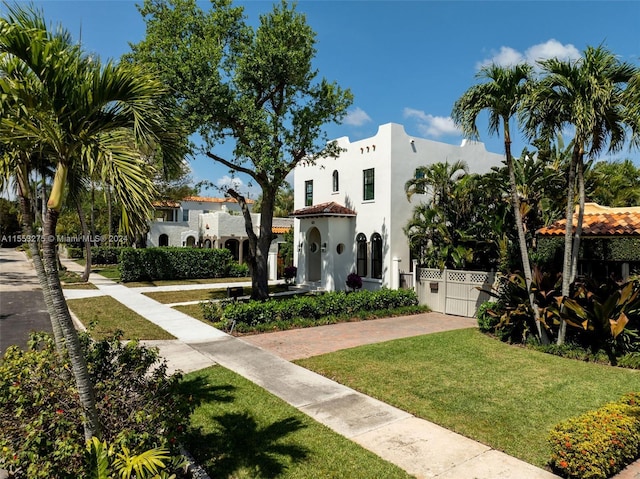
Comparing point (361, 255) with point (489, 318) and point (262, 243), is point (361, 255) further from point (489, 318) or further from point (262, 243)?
point (489, 318)

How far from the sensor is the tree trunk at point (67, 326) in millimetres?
3906

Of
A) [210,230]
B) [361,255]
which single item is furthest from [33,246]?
[210,230]

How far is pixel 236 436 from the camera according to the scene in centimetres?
597

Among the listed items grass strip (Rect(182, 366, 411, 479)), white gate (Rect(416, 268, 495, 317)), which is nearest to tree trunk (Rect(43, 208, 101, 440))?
grass strip (Rect(182, 366, 411, 479))

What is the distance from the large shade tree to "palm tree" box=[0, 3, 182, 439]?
33.9ft

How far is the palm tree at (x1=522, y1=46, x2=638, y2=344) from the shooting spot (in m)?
9.52

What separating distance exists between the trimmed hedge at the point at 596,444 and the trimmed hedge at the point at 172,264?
26094mm

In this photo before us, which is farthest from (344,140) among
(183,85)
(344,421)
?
(344,421)

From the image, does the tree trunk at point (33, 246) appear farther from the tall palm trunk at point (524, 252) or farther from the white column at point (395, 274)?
the white column at point (395, 274)

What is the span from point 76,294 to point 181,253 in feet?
28.2

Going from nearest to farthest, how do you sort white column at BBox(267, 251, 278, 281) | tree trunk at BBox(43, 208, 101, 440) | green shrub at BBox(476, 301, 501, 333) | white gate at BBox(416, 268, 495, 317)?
tree trunk at BBox(43, 208, 101, 440) → green shrub at BBox(476, 301, 501, 333) → white gate at BBox(416, 268, 495, 317) → white column at BBox(267, 251, 278, 281)

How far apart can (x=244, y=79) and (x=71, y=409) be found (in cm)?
1396

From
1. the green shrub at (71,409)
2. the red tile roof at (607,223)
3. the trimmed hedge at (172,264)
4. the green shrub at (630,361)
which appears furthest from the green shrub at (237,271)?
the green shrub at (71,409)

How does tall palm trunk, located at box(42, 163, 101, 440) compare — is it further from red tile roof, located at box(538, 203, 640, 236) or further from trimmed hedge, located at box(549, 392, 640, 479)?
red tile roof, located at box(538, 203, 640, 236)
